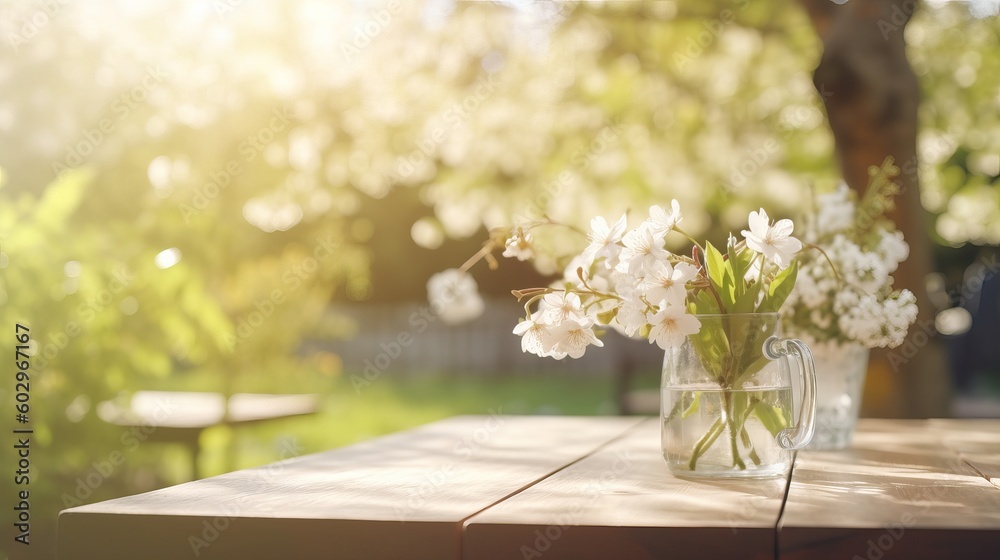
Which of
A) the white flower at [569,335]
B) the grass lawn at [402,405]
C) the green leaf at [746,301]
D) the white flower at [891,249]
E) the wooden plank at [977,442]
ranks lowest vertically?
the grass lawn at [402,405]

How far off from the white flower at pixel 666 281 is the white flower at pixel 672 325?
0.06ft

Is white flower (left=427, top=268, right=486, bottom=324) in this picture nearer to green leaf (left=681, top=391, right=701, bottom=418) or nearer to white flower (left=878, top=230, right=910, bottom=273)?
green leaf (left=681, top=391, right=701, bottom=418)

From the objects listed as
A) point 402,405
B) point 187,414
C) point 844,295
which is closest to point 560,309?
point 844,295

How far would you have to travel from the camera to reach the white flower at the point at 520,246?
168 cm

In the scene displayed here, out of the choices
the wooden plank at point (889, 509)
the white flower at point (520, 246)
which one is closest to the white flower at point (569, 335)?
the white flower at point (520, 246)

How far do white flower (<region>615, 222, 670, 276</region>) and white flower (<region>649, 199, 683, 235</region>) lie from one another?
0.04 feet

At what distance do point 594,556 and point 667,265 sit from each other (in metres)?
0.49

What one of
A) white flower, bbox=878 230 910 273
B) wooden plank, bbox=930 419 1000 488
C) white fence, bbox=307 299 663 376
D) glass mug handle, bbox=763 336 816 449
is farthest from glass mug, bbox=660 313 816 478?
white fence, bbox=307 299 663 376

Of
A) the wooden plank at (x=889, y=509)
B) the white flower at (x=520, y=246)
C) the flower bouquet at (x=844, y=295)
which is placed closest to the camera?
the wooden plank at (x=889, y=509)

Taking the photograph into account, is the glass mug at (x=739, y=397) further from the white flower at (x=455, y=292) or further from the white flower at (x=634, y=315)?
the white flower at (x=455, y=292)

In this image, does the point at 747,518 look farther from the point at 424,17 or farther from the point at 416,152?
the point at 424,17

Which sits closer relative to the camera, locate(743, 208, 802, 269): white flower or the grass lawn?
locate(743, 208, 802, 269): white flower

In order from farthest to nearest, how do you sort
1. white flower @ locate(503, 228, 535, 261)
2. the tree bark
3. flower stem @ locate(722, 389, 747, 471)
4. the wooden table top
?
the tree bark < the wooden table top < white flower @ locate(503, 228, 535, 261) < flower stem @ locate(722, 389, 747, 471)

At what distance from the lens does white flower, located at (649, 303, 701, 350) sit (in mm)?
1426
